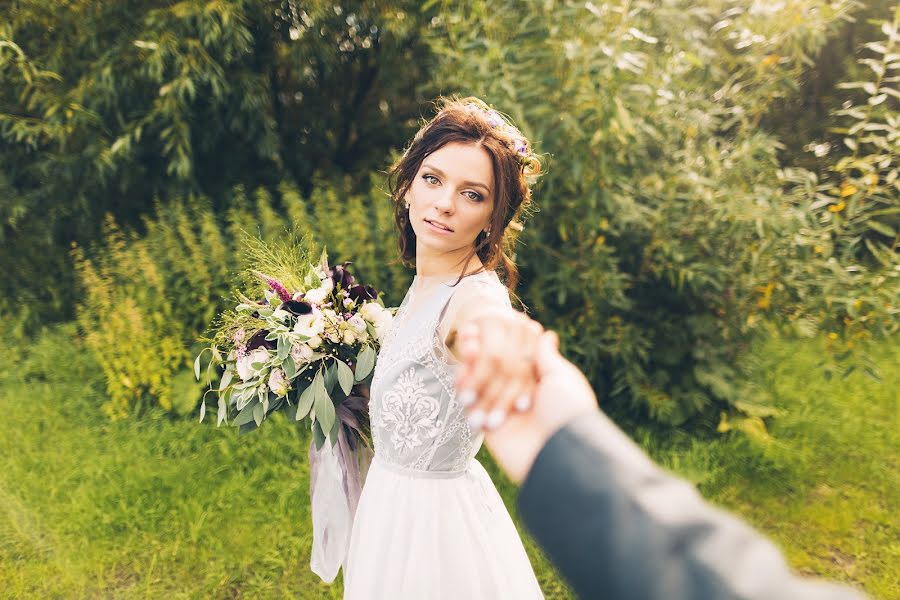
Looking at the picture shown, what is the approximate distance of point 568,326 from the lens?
3.79 m

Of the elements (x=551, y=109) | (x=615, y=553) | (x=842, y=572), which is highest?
(x=551, y=109)

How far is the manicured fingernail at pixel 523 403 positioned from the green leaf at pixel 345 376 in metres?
1.08

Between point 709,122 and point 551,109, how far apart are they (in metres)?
1.16

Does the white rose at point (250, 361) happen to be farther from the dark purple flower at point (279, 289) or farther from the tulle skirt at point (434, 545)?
the tulle skirt at point (434, 545)

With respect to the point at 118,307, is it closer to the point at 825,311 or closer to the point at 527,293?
the point at 527,293

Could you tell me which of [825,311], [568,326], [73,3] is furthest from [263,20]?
[825,311]

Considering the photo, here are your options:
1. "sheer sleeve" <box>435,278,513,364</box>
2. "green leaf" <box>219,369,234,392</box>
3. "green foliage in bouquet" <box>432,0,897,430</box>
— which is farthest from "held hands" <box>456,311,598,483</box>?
"green foliage in bouquet" <box>432,0,897,430</box>

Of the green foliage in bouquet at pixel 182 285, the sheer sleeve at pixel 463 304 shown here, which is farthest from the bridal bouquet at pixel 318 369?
the green foliage in bouquet at pixel 182 285

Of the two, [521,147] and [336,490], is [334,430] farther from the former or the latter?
[521,147]

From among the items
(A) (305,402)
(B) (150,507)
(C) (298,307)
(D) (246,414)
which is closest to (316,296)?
(C) (298,307)

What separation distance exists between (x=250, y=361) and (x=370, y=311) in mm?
384

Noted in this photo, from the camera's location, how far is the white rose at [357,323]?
1.68 m

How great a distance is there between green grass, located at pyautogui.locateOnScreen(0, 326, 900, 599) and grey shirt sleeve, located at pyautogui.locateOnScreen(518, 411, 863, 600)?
257 centimetres

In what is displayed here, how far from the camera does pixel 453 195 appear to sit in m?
1.47
